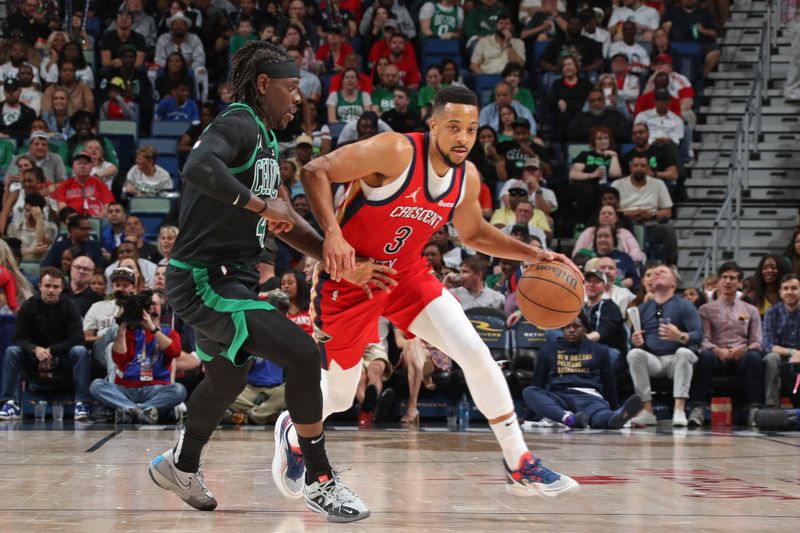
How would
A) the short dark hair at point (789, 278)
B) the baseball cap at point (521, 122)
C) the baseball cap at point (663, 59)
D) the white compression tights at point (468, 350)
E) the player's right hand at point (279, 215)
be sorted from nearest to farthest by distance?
the player's right hand at point (279, 215) < the white compression tights at point (468, 350) < the short dark hair at point (789, 278) < the baseball cap at point (521, 122) < the baseball cap at point (663, 59)

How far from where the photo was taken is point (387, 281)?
4.56m

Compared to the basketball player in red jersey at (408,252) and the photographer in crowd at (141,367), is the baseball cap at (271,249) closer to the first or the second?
the photographer in crowd at (141,367)

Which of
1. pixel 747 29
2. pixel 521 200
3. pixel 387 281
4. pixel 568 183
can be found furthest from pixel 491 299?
pixel 747 29

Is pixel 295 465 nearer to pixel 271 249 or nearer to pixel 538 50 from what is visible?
pixel 271 249

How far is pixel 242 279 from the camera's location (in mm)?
4207

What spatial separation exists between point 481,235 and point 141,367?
5004 millimetres

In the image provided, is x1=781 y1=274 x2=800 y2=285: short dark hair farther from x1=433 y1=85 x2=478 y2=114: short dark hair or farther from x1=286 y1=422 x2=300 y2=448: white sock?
x1=286 y1=422 x2=300 y2=448: white sock

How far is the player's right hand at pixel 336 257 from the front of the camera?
13.9 feet

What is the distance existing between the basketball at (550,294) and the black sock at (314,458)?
1.38 metres

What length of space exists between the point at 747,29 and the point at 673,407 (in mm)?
7652

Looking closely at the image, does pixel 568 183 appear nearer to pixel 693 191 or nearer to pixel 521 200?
pixel 521 200

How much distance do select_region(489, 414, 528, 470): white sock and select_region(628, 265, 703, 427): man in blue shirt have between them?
5.25 m

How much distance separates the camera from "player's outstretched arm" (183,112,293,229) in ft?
12.3

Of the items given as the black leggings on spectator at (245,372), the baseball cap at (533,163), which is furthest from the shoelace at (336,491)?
the baseball cap at (533,163)
